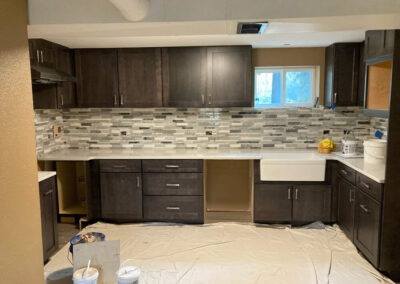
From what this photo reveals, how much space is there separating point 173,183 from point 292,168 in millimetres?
1369

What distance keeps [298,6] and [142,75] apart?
279 centimetres

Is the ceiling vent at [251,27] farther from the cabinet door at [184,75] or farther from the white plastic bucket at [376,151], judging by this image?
the cabinet door at [184,75]

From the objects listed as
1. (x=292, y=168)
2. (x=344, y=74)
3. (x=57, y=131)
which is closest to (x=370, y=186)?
(x=292, y=168)

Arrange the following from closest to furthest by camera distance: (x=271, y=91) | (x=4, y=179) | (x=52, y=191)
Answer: (x=4, y=179)
(x=52, y=191)
(x=271, y=91)

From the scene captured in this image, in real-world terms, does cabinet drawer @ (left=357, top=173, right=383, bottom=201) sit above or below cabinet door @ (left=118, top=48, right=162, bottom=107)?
below

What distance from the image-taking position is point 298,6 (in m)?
1.45

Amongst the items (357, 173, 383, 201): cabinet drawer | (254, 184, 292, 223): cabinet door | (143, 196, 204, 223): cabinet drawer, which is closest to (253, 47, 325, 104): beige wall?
(254, 184, 292, 223): cabinet door

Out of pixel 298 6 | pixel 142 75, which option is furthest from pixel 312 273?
pixel 142 75

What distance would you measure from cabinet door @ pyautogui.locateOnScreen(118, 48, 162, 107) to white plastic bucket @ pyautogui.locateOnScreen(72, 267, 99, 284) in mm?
2696

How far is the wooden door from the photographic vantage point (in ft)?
12.4

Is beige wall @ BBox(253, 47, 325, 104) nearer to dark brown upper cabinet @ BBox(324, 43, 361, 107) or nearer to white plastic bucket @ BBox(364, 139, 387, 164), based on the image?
dark brown upper cabinet @ BBox(324, 43, 361, 107)

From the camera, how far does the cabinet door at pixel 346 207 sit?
3.21 m

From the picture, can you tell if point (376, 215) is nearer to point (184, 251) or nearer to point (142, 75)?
point (184, 251)

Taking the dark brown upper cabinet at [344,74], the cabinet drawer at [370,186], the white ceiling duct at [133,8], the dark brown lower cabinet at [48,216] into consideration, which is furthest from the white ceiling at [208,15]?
the dark brown upper cabinet at [344,74]
